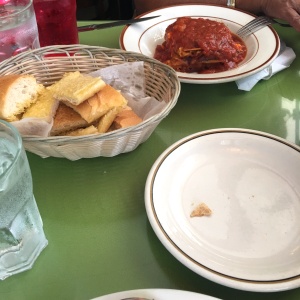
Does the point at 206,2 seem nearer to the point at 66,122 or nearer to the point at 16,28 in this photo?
the point at 16,28

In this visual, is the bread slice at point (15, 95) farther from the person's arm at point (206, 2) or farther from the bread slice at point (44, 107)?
the person's arm at point (206, 2)

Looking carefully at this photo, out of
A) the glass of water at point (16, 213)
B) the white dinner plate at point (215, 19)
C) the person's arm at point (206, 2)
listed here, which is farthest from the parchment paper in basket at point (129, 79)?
the person's arm at point (206, 2)

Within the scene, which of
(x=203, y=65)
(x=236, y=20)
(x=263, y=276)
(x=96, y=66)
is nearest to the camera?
(x=263, y=276)

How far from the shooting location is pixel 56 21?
1078 millimetres

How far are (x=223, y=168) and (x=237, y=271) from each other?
263 mm

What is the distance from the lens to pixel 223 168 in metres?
0.81

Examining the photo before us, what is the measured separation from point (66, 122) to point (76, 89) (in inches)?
2.7

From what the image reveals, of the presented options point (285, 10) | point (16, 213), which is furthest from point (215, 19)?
point (16, 213)

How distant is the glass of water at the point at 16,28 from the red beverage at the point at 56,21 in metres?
0.09

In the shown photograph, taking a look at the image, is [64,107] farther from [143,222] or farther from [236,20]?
[236,20]

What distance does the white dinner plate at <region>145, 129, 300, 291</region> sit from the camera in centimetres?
59

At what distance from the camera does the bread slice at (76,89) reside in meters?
0.80

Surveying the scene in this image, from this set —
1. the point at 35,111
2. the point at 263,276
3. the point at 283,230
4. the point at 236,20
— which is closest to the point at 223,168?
the point at 283,230

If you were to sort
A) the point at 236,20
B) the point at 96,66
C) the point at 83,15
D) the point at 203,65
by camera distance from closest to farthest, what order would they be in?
the point at 96,66 < the point at 203,65 < the point at 236,20 < the point at 83,15
